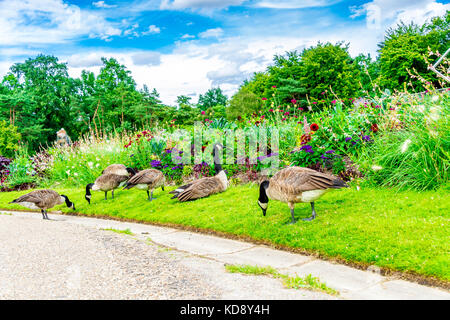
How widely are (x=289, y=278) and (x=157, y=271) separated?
164 centimetres

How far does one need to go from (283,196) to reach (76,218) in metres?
6.86

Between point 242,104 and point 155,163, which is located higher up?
point 242,104

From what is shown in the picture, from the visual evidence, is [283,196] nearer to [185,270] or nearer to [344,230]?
[344,230]

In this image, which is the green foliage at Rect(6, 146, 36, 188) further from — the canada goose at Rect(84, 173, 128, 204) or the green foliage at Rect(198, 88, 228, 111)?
the green foliage at Rect(198, 88, 228, 111)

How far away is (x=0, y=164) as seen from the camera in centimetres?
1992

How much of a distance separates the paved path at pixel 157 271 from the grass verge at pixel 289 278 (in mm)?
120

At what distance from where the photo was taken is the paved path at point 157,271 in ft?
12.6

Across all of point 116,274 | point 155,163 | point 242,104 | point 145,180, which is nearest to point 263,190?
point 116,274

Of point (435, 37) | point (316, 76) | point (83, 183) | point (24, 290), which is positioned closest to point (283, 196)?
point (24, 290)

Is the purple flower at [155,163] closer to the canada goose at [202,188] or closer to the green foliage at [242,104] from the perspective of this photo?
the canada goose at [202,188]

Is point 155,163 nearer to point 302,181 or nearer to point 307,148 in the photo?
point 307,148

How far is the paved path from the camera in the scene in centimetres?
384

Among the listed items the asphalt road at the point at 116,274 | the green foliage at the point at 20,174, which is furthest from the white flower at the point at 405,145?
the green foliage at the point at 20,174

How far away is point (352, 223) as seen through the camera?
597cm
